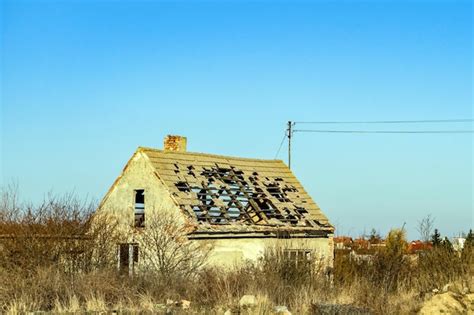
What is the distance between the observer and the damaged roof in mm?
26297

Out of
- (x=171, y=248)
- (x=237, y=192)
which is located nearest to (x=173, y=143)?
(x=237, y=192)

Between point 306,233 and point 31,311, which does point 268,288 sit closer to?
point 31,311

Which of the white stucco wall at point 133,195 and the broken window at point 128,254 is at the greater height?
the white stucco wall at point 133,195

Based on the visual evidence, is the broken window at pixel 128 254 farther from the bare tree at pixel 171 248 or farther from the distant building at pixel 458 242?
the distant building at pixel 458 242

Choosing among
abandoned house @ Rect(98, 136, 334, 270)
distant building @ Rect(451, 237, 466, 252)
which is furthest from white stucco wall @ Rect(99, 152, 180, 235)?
distant building @ Rect(451, 237, 466, 252)

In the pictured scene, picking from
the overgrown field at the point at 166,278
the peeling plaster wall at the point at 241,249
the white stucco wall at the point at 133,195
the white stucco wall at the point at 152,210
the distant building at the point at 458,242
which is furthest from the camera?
the white stucco wall at the point at 133,195

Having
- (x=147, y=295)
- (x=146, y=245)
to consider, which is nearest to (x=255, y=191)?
(x=146, y=245)

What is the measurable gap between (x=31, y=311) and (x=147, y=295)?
2.58 meters

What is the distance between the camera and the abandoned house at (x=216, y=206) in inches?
1008

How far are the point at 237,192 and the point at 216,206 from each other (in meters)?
1.98

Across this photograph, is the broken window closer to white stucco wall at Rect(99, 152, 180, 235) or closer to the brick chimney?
white stucco wall at Rect(99, 152, 180, 235)

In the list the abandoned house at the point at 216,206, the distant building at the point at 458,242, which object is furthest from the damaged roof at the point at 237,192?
the distant building at the point at 458,242

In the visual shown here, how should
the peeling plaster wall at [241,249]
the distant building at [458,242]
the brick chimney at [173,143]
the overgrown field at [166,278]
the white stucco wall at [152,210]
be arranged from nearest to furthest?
the overgrown field at [166,278] → the distant building at [458,242] → the peeling plaster wall at [241,249] → the white stucco wall at [152,210] → the brick chimney at [173,143]

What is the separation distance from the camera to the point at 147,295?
609 inches
